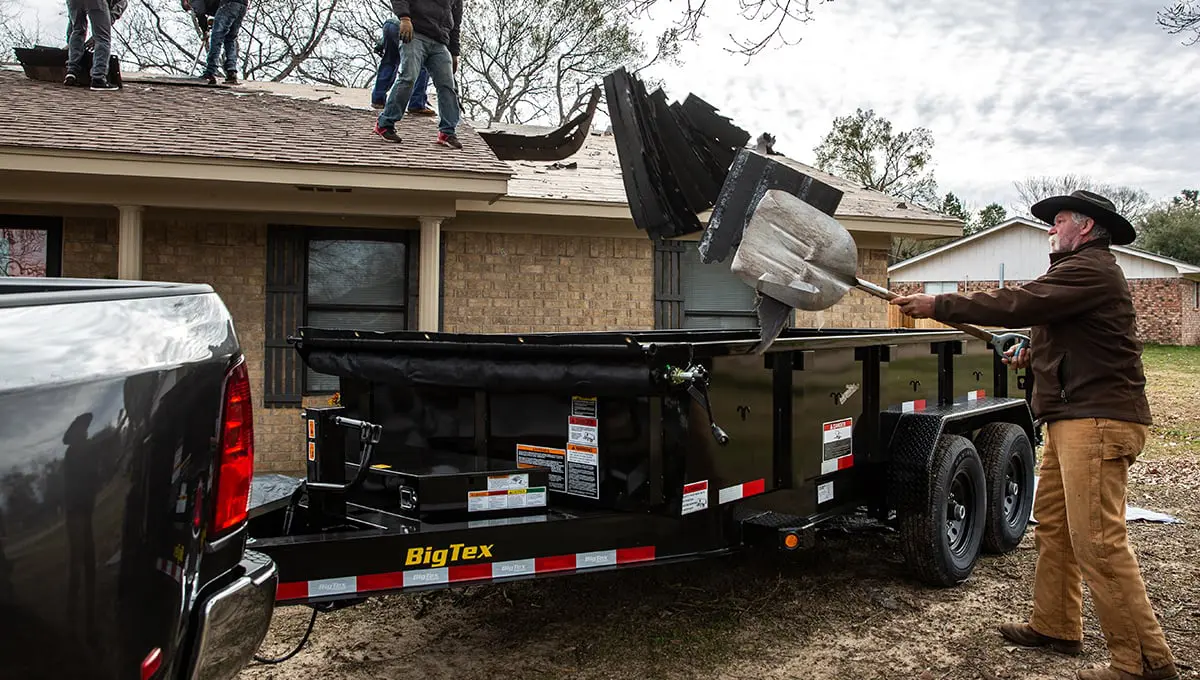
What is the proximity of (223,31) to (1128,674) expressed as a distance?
39.4 feet

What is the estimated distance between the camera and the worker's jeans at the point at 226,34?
1165 cm

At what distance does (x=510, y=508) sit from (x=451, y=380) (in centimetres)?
70

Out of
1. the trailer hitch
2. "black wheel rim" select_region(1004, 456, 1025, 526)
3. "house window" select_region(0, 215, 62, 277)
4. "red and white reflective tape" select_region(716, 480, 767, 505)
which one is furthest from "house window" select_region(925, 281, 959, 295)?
the trailer hitch

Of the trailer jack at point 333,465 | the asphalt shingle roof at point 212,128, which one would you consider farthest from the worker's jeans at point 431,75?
the trailer jack at point 333,465

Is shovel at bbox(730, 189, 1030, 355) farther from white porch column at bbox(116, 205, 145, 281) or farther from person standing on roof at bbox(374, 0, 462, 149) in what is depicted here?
white porch column at bbox(116, 205, 145, 281)

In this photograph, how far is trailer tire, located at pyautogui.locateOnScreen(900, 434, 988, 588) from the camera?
501 centimetres

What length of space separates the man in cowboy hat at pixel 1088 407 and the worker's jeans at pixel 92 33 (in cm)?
974

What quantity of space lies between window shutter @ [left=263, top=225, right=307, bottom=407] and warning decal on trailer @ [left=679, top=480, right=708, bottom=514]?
6651 mm

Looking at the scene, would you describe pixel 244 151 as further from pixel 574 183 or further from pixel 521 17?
pixel 521 17

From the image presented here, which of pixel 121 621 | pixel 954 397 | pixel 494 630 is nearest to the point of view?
pixel 121 621

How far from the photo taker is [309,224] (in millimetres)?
9477

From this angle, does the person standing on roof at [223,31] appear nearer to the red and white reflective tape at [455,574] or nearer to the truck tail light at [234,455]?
the red and white reflective tape at [455,574]

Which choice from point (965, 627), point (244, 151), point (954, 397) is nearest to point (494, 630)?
point (965, 627)

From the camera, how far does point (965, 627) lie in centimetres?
469
